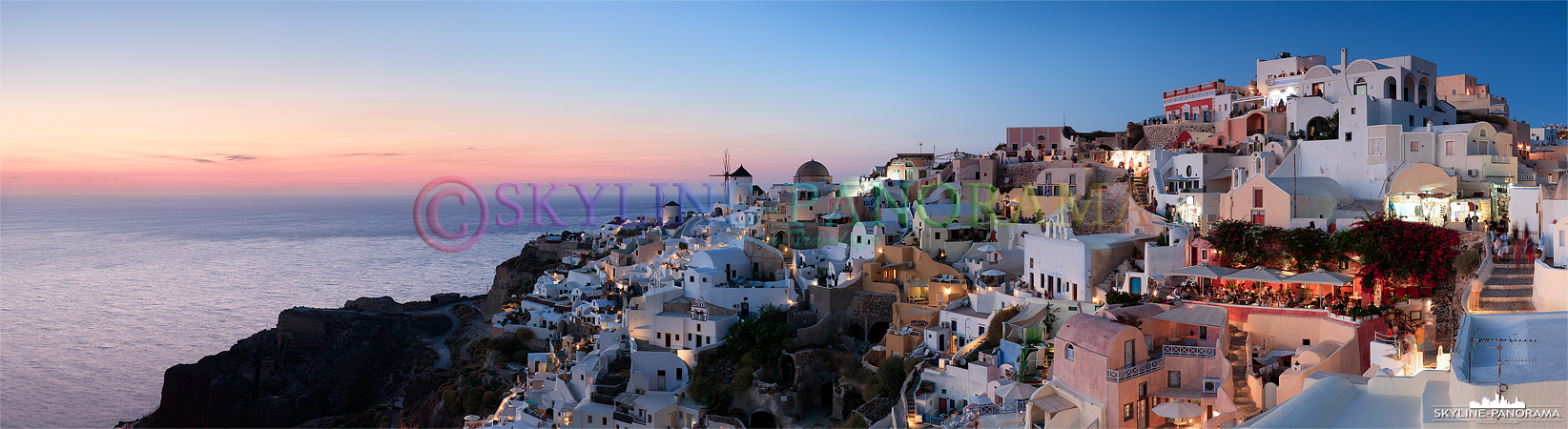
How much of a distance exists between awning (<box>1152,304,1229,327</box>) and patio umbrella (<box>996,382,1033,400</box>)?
2846 mm

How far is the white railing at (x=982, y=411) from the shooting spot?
14938 millimetres

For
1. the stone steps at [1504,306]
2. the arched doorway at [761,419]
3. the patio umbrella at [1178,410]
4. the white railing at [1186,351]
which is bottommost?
the arched doorway at [761,419]

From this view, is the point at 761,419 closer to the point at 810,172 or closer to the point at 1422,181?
the point at 1422,181

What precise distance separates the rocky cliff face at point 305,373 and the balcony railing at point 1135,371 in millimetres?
30402

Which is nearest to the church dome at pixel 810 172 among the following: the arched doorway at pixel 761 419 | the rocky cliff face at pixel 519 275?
the rocky cliff face at pixel 519 275

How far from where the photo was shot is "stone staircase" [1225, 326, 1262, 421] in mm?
12461

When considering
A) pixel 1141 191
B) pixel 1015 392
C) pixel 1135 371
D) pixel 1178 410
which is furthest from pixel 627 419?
pixel 1141 191

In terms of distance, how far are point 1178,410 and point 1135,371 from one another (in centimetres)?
97

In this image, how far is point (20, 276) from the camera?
67438 mm

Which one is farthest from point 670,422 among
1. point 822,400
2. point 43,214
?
point 43,214

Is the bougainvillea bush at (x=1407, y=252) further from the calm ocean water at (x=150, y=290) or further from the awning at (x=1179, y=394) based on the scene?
the calm ocean water at (x=150, y=290)

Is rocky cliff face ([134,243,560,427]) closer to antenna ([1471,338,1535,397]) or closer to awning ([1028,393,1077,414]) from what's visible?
awning ([1028,393,1077,414])

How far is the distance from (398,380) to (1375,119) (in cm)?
3942

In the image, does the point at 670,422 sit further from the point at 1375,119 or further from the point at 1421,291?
the point at 1375,119
